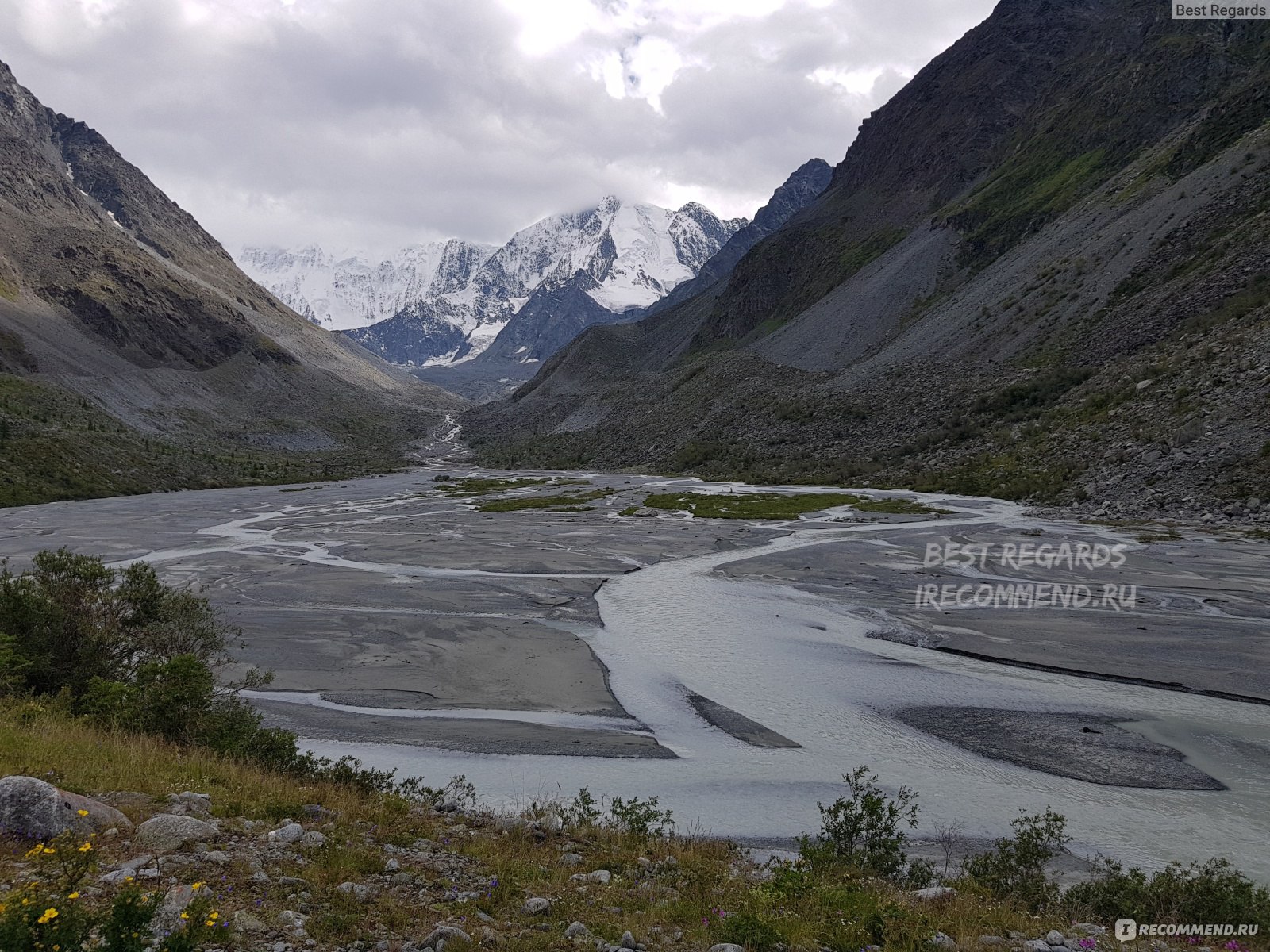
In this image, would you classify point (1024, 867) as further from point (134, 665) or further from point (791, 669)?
point (134, 665)

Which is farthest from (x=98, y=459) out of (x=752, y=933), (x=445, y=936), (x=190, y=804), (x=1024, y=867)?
(x=1024, y=867)

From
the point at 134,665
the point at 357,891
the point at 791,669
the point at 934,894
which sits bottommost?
the point at 357,891

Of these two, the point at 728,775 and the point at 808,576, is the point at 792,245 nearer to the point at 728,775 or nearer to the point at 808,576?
the point at 808,576

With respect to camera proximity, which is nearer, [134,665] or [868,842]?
[868,842]

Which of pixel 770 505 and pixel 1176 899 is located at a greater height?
pixel 770 505

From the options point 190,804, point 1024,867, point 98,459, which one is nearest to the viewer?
point 190,804

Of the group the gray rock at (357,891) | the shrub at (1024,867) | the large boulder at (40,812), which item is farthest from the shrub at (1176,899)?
the large boulder at (40,812)
